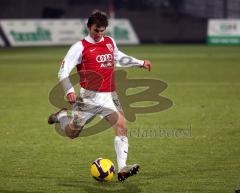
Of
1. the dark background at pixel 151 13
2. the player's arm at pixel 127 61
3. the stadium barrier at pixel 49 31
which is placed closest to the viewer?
the player's arm at pixel 127 61

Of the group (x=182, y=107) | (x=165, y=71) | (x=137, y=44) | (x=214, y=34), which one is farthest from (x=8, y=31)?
(x=182, y=107)

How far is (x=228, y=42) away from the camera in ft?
142

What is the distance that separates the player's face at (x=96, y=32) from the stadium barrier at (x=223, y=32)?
113 feet

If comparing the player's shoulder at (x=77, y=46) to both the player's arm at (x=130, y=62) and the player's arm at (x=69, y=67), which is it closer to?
the player's arm at (x=69, y=67)

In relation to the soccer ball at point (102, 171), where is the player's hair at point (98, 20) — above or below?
above

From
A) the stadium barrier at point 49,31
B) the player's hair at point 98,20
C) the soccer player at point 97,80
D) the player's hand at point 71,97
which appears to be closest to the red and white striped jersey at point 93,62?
the soccer player at point 97,80

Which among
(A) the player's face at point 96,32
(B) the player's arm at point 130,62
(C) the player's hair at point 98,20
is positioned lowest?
(B) the player's arm at point 130,62

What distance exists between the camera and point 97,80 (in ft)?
30.5

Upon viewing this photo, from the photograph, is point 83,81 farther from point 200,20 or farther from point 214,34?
point 200,20

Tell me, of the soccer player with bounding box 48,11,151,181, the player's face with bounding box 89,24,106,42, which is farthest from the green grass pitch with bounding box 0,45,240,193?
the player's face with bounding box 89,24,106,42

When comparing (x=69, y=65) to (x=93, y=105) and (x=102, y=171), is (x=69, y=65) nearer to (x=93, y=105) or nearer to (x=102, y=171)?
(x=93, y=105)

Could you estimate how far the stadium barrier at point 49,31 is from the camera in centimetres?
4038

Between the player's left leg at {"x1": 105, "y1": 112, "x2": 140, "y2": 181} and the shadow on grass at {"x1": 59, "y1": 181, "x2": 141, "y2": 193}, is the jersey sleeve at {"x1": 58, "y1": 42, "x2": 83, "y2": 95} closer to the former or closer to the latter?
the player's left leg at {"x1": 105, "y1": 112, "x2": 140, "y2": 181}

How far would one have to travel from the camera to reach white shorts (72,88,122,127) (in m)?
9.30
